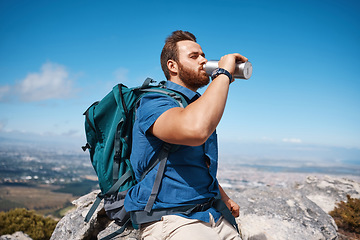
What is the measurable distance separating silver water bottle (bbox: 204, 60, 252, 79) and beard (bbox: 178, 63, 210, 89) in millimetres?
130

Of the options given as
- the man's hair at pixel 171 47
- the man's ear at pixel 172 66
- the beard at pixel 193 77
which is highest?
the man's hair at pixel 171 47

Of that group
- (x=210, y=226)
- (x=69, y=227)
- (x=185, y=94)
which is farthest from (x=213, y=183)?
(x=69, y=227)

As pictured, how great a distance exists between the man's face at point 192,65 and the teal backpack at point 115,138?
294 mm

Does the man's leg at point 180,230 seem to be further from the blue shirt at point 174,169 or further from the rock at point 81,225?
the rock at point 81,225

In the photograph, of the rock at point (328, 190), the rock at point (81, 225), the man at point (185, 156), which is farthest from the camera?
the rock at point (328, 190)

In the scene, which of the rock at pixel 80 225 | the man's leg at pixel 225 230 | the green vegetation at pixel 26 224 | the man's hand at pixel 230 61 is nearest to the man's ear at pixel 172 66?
the man's hand at pixel 230 61

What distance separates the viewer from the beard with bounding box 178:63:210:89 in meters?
2.44

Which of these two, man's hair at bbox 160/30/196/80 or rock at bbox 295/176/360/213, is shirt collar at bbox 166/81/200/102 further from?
rock at bbox 295/176/360/213

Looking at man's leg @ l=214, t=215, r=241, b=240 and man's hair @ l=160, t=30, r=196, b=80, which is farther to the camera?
man's hair @ l=160, t=30, r=196, b=80

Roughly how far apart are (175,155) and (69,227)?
2568mm

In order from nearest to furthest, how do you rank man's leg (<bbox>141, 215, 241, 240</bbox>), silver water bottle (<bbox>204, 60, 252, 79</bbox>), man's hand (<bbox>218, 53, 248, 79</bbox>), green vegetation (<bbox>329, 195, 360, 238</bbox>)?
man's leg (<bbox>141, 215, 241, 240</bbox>), man's hand (<bbox>218, 53, 248, 79</bbox>), silver water bottle (<bbox>204, 60, 252, 79</bbox>), green vegetation (<bbox>329, 195, 360, 238</bbox>)

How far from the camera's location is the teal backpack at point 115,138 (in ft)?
8.13

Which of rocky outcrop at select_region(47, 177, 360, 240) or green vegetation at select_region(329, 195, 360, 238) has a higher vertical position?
rocky outcrop at select_region(47, 177, 360, 240)

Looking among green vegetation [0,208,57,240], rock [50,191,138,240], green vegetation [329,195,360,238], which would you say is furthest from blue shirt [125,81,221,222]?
green vegetation [0,208,57,240]
